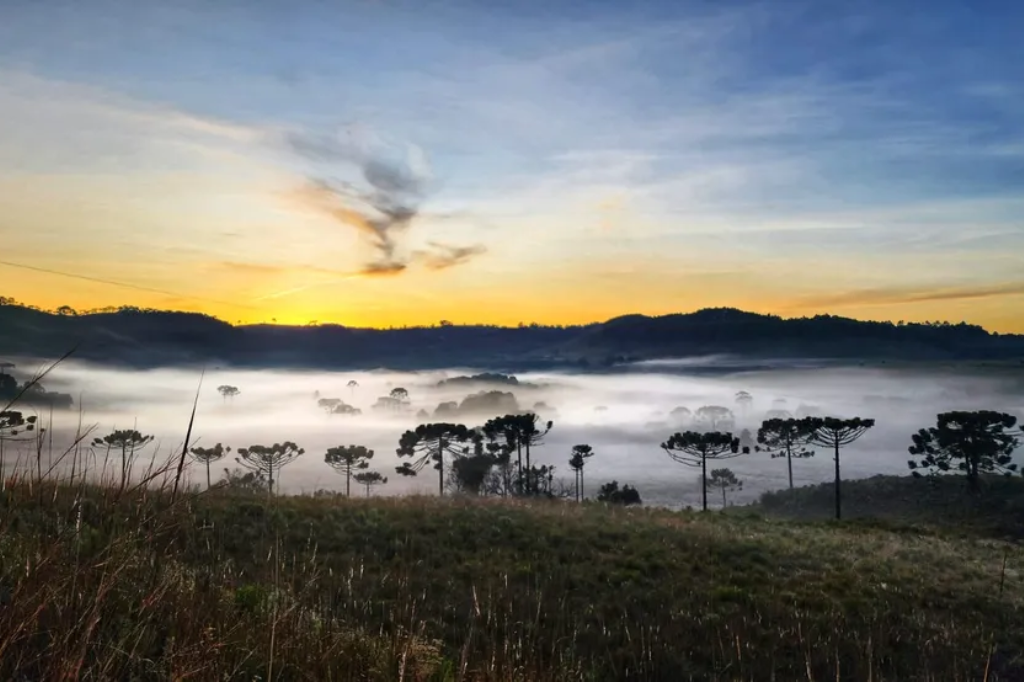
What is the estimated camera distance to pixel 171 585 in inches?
187

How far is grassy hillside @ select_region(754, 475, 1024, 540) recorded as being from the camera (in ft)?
191

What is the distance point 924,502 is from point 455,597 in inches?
3101

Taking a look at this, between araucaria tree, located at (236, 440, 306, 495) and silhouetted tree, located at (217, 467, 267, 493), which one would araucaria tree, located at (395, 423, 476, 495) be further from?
silhouetted tree, located at (217, 467, 267, 493)

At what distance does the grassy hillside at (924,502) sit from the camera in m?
58.2

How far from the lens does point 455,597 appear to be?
11.6 meters

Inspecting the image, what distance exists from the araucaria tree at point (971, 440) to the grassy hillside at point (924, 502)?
2693 mm

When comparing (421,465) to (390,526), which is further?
(421,465)

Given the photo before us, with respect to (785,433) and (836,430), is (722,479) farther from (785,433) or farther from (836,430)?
(836,430)

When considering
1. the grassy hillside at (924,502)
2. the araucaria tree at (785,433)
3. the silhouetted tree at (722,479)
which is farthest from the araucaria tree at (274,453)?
the silhouetted tree at (722,479)

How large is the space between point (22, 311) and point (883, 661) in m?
241

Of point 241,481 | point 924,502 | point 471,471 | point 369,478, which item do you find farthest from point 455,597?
point 924,502

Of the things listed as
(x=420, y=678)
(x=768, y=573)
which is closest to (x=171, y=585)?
(x=420, y=678)

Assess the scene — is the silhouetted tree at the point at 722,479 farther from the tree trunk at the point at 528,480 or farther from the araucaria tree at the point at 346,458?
the araucaria tree at the point at 346,458

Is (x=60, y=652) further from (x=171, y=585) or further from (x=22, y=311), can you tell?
(x=22, y=311)
